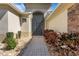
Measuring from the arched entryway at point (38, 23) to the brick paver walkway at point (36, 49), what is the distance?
0.90ft

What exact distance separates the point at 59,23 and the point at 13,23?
1539 mm

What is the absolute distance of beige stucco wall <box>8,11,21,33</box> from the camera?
7656 millimetres

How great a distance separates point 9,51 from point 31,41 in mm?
809

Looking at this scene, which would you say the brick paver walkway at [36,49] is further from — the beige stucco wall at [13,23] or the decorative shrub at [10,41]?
the beige stucco wall at [13,23]

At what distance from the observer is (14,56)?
7617mm

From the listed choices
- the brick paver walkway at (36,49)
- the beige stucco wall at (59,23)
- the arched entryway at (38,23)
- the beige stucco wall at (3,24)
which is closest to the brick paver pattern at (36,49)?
the brick paver walkway at (36,49)

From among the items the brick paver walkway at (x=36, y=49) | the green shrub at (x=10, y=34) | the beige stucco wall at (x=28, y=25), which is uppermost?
the beige stucco wall at (x=28, y=25)

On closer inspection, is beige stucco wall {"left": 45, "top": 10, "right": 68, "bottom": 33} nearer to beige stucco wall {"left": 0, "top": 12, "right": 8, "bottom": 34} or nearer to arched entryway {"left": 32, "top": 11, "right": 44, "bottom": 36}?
arched entryway {"left": 32, "top": 11, "right": 44, "bottom": 36}

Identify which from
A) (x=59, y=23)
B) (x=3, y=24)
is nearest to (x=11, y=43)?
(x=3, y=24)

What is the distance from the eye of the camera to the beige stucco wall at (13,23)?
25.1 ft

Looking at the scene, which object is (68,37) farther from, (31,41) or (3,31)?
(3,31)

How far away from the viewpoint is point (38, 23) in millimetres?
7586

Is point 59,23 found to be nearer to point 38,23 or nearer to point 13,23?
point 38,23

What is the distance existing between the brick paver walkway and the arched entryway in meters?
0.27
